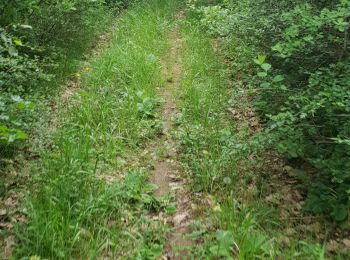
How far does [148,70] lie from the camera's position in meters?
6.80

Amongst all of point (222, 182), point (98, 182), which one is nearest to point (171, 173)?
point (222, 182)

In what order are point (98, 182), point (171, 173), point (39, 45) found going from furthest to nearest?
point (39, 45) → point (171, 173) → point (98, 182)

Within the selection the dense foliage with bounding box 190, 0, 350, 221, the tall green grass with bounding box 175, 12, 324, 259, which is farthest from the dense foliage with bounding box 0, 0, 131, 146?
the dense foliage with bounding box 190, 0, 350, 221

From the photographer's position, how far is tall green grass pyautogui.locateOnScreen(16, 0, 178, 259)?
299 centimetres

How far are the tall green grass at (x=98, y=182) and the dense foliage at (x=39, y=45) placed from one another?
53 cm

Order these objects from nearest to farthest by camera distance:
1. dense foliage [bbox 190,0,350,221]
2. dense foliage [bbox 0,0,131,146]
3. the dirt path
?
the dirt path
dense foliage [bbox 190,0,350,221]
dense foliage [bbox 0,0,131,146]

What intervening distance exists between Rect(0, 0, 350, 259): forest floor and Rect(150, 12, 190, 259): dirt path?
13 millimetres

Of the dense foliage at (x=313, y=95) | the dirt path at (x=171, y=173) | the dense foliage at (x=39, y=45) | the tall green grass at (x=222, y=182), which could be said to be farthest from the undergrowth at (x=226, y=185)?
the dense foliage at (x=39, y=45)

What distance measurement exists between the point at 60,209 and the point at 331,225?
257cm

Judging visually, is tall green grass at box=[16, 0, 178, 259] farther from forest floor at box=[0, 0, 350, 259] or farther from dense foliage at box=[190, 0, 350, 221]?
dense foliage at box=[190, 0, 350, 221]

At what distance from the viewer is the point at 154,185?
12.9 ft

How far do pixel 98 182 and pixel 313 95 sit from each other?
7.98 feet

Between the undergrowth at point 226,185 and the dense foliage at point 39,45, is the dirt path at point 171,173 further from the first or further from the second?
the dense foliage at point 39,45

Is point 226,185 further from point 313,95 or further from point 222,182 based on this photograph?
point 313,95
